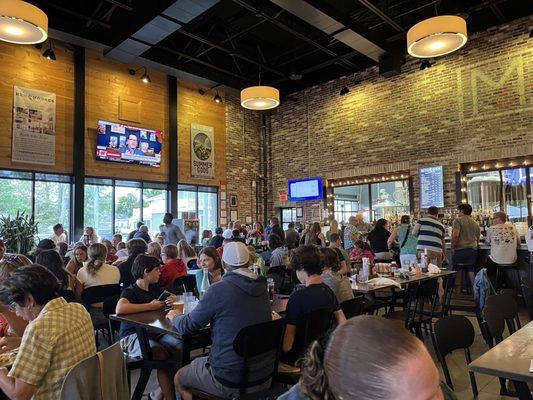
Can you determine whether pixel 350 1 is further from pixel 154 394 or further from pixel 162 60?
pixel 154 394

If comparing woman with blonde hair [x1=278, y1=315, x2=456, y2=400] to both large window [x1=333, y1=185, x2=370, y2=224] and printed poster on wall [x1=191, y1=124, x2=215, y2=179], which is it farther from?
printed poster on wall [x1=191, y1=124, x2=215, y2=179]

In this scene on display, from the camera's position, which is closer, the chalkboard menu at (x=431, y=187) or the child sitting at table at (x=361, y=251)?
the child sitting at table at (x=361, y=251)

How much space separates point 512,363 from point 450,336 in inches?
23.3

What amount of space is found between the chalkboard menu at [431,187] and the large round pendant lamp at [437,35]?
139 inches

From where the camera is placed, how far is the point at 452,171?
10180mm

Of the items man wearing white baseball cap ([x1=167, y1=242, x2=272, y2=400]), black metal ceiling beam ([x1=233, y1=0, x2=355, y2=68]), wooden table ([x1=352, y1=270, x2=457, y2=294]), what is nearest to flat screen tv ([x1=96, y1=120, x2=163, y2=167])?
black metal ceiling beam ([x1=233, y1=0, x2=355, y2=68])

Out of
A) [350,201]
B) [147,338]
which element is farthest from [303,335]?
[350,201]

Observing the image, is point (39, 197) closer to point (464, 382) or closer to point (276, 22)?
point (276, 22)

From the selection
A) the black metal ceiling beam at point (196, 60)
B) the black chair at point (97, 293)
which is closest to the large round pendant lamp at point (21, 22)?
the black metal ceiling beam at point (196, 60)

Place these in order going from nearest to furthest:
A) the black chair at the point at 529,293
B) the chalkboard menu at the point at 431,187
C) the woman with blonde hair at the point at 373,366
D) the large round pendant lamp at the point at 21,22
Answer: the woman with blonde hair at the point at 373,366 < the black chair at the point at 529,293 < the large round pendant lamp at the point at 21,22 < the chalkboard menu at the point at 431,187

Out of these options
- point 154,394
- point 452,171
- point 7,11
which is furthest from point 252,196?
point 154,394

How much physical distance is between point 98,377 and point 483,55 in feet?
35.4

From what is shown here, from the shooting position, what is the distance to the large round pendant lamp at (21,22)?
6.00 m

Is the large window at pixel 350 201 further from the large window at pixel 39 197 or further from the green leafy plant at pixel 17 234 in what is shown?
the green leafy plant at pixel 17 234
